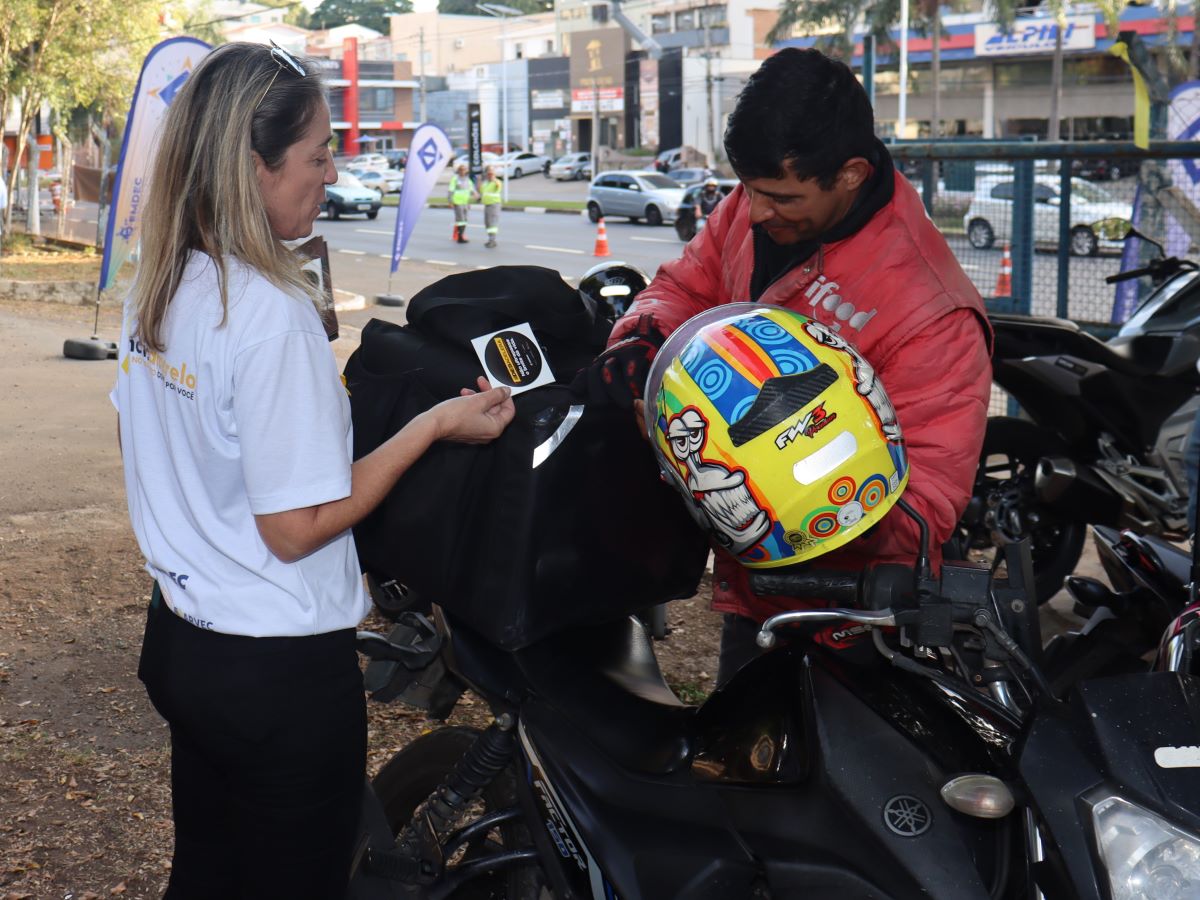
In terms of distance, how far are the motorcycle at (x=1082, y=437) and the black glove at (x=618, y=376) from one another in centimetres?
335

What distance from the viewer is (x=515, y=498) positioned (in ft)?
6.94

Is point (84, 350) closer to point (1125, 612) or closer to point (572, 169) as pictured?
point (1125, 612)

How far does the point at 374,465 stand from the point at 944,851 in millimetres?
1019

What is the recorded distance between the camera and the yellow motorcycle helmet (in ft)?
6.20

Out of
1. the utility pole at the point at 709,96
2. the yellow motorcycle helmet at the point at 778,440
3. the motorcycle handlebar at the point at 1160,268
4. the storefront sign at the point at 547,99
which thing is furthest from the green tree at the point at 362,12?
the yellow motorcycle helmet at the point at 778,440

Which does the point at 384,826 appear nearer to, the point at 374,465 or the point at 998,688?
the point at 374,465

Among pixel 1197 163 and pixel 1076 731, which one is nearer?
pixel 1076 731

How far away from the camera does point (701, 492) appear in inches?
76.9

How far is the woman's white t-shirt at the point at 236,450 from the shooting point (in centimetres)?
195

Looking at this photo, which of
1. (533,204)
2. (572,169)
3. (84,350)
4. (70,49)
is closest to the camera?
(84,350)

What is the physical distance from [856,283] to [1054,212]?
212 inches

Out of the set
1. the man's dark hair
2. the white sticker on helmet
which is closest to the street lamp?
the man's dark hair

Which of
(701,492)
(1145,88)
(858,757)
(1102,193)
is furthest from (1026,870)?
(1102,193)

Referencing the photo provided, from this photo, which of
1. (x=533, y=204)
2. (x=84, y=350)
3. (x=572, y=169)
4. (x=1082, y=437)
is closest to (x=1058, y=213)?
(x=1082, y=437)
